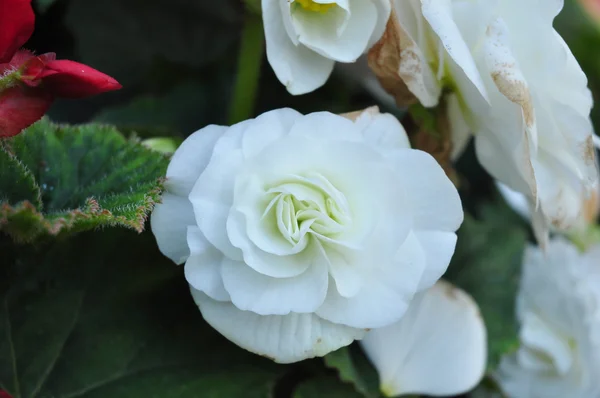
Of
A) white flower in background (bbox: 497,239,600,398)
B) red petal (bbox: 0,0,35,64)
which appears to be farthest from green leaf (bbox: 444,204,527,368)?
red petal (bbox: 0,0,35,64)

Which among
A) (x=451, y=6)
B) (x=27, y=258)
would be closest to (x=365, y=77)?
(x=451, y=6)

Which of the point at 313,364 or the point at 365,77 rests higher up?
the point at 365,77

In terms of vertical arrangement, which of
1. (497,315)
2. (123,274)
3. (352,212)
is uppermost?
(352,212)

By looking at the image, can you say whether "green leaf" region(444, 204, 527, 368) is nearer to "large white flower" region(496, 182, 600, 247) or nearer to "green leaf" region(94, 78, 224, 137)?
"large white flower" region(496, 182, 600, 247)

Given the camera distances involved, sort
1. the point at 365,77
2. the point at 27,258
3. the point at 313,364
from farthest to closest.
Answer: the point at 365,77
the point at 313,364
the point at 27,258

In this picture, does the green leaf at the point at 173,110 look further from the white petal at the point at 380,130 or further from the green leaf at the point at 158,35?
the white petal at the point at 380,130

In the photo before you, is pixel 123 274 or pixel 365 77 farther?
pixel 365 77

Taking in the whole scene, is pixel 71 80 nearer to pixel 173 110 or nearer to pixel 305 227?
pixel 305 227

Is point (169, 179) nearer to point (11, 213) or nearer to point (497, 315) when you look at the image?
point (11, 213)
